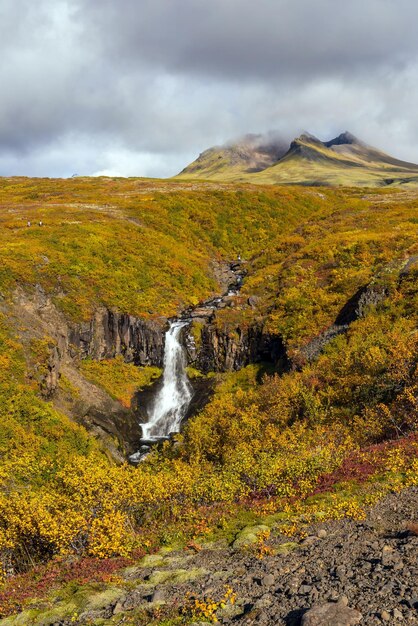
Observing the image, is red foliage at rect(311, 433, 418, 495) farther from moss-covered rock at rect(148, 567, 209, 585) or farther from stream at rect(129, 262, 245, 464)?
stream at rect(129, 262, 245, 464)

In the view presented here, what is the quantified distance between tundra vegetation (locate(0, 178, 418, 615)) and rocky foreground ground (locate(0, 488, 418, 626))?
1422mm

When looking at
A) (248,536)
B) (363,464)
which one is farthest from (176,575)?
(363,464)

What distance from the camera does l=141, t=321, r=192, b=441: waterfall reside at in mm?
47250

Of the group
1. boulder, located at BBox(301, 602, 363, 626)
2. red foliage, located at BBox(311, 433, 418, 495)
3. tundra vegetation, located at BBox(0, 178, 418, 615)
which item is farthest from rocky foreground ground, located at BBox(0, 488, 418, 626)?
red foliage, located at BBox(311, 433, 418, 495)

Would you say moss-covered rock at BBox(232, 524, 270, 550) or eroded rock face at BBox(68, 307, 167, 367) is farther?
eroded rock face at BBox(68, 307, 167, 367)

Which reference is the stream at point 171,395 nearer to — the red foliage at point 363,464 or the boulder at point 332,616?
the red foliage at point 363,464

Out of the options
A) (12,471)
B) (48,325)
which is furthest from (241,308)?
(12,471)

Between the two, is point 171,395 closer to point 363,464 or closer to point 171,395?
point 171,395

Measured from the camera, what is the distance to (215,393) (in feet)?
158

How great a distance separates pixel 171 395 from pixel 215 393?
21.4ft

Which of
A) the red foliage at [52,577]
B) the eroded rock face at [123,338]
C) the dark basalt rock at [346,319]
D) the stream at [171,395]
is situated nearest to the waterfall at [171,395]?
the stream at [171,395]

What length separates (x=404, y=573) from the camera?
11.7 metres

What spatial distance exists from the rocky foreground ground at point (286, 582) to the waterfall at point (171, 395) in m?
29.9

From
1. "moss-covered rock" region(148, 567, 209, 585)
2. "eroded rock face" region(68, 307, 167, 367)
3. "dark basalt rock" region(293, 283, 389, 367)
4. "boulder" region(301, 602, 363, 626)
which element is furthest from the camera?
"eroded rock face" region(68, 307, 167, 367)
